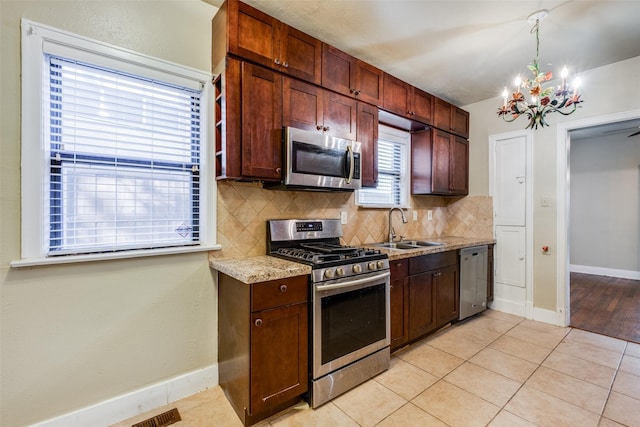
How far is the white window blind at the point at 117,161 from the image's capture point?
167 centimetres

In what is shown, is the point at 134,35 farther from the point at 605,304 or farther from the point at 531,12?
the point at 605,304

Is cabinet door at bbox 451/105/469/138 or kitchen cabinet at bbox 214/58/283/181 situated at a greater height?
cabinet door at bbox 451/105/469/138

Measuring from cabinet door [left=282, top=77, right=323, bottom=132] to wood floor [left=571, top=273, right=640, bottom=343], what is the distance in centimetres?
361

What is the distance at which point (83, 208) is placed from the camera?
1733 millimetres

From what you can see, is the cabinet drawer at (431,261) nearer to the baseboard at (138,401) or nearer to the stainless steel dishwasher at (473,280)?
the stainless steel dishwasher at (473,280)

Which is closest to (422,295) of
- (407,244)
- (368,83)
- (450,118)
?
(407,244)

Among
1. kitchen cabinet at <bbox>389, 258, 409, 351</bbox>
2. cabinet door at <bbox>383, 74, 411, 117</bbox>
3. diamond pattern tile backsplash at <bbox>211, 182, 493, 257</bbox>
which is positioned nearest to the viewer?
diamond pattern tile backsplash at <bbox>211, 182, 493, 257</bbox>

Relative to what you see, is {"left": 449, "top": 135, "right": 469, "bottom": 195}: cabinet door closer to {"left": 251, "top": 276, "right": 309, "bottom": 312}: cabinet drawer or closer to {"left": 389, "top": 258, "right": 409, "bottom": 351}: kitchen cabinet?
{"left": 389, "top": 258, "right": 409, "bottom": 351}: kitchen cabinet

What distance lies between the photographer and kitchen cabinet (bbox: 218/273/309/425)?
171 cm

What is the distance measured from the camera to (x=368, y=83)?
9.05ft

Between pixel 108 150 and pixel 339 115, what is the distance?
1687 mm

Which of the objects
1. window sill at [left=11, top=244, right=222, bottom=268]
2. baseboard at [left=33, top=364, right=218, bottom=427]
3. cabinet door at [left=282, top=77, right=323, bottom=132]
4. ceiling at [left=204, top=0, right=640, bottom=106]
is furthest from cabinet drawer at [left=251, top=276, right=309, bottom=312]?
ceiling at [left=204, top=0, right=640, bottom=106]

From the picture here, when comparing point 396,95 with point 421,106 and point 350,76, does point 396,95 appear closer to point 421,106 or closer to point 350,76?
point 421,106

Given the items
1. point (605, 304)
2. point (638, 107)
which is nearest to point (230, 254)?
point (638, 107)
